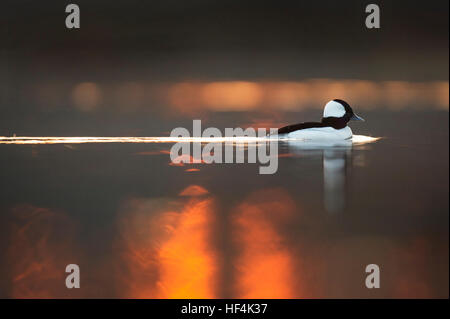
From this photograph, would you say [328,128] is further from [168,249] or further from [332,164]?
[168,249]

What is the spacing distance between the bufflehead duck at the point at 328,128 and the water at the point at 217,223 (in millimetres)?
1568

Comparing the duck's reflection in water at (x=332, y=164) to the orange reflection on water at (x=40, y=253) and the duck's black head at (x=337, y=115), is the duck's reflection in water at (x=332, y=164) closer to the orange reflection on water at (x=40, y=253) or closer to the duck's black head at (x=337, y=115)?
the duck's black head at (x=337, y=115)

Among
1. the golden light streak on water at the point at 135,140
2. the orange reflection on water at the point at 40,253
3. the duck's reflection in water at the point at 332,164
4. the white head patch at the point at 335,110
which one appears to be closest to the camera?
the orange reflection on water at the point at 40,253

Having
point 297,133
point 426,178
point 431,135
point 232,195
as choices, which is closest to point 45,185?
point 232,195

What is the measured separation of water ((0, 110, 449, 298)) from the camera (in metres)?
4.18

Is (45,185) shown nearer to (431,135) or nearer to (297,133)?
(297,133)

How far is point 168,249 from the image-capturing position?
4715 millimetres

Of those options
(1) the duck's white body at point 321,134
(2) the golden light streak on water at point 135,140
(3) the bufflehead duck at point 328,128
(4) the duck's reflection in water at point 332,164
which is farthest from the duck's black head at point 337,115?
(4) the duck's reflection in water at point 332,164

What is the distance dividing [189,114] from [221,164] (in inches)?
320

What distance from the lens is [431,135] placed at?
12.0 meters

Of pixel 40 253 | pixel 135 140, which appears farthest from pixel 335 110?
pixel 40 253

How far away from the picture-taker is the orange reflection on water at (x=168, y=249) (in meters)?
4.07

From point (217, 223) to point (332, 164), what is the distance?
3137 mm

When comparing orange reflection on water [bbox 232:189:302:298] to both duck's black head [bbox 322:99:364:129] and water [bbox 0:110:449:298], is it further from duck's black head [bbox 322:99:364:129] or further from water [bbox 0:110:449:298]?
duck's black head [bbox 322:99:364:129]
